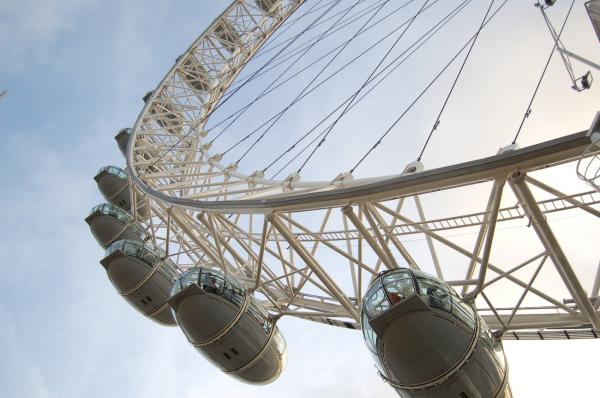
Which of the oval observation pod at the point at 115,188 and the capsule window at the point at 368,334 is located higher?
the oval observation pod at the point at 115,188

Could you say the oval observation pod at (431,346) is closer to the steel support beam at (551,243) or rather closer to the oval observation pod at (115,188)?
the steel support beam at (551,243)

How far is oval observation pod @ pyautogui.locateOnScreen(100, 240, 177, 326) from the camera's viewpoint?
18750 mm

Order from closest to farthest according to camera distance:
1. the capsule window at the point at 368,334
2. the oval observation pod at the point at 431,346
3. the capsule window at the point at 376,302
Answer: the oval observation pod at the point at 431,346
the capsule window at the point at 368,334
the capsule window at the point at 376,302

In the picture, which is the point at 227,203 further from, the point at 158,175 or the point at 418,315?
the point at 158,175

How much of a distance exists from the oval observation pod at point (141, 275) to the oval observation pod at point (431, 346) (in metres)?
11.8

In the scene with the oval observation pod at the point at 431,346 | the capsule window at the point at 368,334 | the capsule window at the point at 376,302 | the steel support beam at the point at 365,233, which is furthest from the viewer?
the steel support beam at the point at 365,233

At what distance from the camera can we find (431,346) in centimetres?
805

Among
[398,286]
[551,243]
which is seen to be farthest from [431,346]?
[551,243]

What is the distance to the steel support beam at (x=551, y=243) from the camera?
8.61 m

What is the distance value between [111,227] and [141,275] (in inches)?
261

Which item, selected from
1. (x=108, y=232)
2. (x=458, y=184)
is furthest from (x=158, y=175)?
(x=458, y=184)

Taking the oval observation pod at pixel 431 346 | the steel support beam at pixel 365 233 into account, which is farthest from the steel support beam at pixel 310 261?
the oval observation pod at pixel 431 346

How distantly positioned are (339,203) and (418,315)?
3.00 metres

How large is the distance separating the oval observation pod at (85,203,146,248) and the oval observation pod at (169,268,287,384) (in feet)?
39.3
